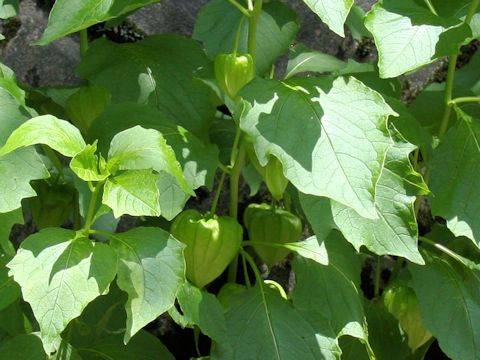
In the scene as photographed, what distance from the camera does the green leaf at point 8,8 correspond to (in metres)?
1.36

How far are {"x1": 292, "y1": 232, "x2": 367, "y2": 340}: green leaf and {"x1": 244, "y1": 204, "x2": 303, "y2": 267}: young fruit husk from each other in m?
0.06

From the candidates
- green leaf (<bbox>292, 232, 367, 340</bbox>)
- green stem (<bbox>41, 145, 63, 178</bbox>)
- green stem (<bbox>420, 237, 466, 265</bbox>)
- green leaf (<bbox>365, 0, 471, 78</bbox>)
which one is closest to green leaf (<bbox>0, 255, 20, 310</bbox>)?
green stem (<bbox>41, 145, 63, 178</bbox>)

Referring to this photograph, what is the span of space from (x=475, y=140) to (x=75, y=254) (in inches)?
24.6

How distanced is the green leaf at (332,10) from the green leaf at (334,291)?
15.7 inches

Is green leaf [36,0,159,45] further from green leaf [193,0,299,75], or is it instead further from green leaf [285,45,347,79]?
green leaf [285,45,347,79]

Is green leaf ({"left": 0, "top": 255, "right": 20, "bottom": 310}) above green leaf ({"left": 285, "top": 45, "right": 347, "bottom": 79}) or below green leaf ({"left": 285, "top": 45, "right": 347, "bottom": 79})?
below

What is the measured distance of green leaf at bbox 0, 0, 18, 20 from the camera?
1361mm

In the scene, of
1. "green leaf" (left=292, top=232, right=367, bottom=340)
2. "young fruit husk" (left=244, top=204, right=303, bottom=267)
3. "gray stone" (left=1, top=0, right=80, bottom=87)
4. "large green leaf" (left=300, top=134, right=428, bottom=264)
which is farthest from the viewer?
"gray stone" (left=1, top=0, right=80, bottom=87)

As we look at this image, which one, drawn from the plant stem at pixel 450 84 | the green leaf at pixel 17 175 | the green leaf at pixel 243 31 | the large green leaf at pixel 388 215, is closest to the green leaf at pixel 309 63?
the green leaf at pixel 243 31

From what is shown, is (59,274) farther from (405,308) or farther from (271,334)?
(405,308)

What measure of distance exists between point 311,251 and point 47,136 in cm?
47

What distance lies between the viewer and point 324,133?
1.17m

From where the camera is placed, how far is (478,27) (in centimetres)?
139

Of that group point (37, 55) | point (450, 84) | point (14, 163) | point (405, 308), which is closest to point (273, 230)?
point (405, 308)
